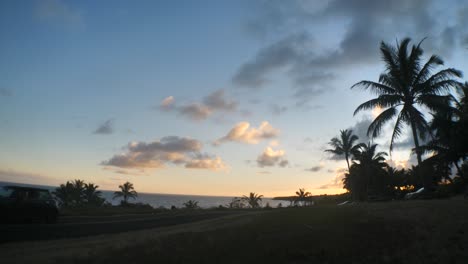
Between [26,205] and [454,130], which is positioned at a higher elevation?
[454,130]

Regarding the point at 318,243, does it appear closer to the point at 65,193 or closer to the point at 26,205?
the point at 26,205

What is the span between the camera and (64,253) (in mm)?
10008

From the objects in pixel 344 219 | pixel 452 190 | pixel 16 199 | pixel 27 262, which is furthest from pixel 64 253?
pixel 452 190

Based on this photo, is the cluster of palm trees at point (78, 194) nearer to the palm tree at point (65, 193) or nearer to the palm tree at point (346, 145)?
the palm tree at point (65, 193)

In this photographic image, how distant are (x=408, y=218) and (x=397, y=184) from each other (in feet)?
182

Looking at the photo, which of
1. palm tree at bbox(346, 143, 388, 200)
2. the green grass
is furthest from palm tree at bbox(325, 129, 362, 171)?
the green grass

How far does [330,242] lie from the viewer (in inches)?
400

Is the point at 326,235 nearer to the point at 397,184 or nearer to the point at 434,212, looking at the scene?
the point at 434,212

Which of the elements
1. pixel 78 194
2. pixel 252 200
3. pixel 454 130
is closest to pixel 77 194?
pixel 78 194

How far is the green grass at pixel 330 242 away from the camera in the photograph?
8.95 metres

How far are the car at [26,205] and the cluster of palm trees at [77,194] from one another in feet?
118

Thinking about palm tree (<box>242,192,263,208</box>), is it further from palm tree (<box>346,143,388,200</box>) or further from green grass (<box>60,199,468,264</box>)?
green grass (<box>60,199,468,264</box>)

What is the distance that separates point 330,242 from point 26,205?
15087 mm

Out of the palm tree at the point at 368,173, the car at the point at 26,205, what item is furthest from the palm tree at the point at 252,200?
the car at the point at 26,205
